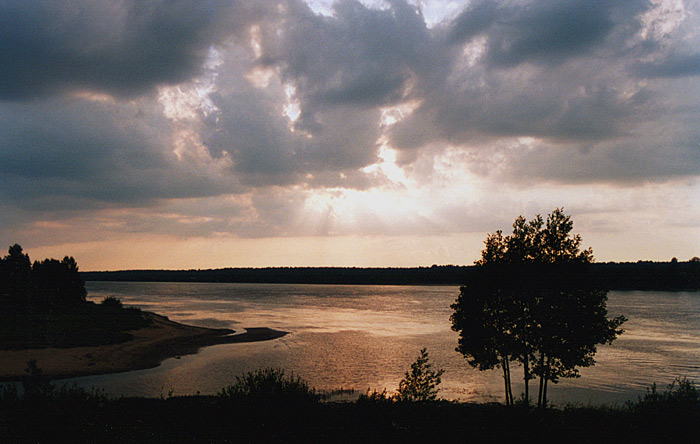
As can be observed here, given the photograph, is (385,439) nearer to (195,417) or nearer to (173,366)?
(195,417)

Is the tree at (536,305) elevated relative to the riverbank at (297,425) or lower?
elevated

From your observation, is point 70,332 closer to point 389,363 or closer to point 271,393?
point 389,363

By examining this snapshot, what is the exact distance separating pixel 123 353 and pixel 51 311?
34966 millimetres

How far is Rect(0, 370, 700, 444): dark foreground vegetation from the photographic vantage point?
17.5 meters

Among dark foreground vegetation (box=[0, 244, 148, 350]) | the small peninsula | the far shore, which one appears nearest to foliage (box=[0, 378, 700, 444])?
the far shore

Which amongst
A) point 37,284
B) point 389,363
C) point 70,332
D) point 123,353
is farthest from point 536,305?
point 37,284

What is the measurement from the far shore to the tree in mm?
37744

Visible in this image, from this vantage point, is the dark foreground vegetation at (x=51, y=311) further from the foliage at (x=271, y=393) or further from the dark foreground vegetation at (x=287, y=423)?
the foliage at (x=271, y=393)

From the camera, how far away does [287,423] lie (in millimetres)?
19234

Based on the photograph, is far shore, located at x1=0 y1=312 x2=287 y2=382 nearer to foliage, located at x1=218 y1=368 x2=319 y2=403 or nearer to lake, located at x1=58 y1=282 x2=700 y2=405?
lake, located at x1=58 y1=282 x2=700 y2=405

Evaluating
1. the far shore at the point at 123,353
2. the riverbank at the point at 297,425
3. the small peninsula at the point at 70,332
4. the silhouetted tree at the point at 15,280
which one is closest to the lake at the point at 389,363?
the far shore at the point at 123,353

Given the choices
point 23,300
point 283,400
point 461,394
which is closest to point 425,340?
point 461,394

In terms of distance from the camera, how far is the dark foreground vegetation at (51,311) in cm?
6425

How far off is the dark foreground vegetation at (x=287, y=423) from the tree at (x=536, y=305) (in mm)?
5352
